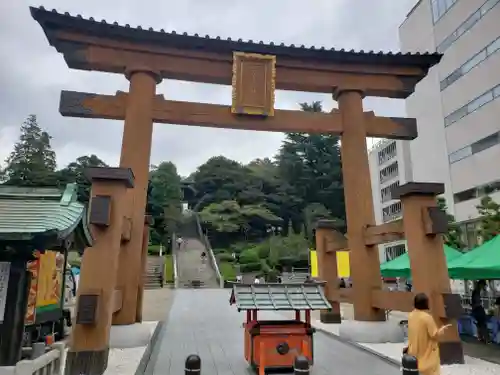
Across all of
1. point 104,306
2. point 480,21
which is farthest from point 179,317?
point 480,21

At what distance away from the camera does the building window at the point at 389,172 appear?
48000 mm

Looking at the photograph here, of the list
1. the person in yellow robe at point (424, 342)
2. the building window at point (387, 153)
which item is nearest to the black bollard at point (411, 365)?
the person in yellow robe at point (424, 342)

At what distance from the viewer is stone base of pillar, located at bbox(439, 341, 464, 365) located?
7.68m

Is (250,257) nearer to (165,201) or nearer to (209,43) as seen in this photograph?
(165,201)

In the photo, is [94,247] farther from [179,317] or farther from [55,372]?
[179,317]

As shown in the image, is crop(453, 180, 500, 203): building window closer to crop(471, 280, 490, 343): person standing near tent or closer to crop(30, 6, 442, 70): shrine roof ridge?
crop(471, 280, 490, 343): person standing near tent

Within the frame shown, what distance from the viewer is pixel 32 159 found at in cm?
4603

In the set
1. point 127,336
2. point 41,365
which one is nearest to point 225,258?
point 127,336

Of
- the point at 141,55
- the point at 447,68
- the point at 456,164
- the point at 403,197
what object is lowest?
the point at 403,197

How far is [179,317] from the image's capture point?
51.3 ft

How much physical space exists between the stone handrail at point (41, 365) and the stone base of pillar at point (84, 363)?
790mm

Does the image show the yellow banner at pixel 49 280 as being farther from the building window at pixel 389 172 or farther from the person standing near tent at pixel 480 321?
the building window at pixel 389 172

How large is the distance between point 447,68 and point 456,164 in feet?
22.6

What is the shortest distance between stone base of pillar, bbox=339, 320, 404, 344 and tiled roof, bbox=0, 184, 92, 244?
6853 mm
